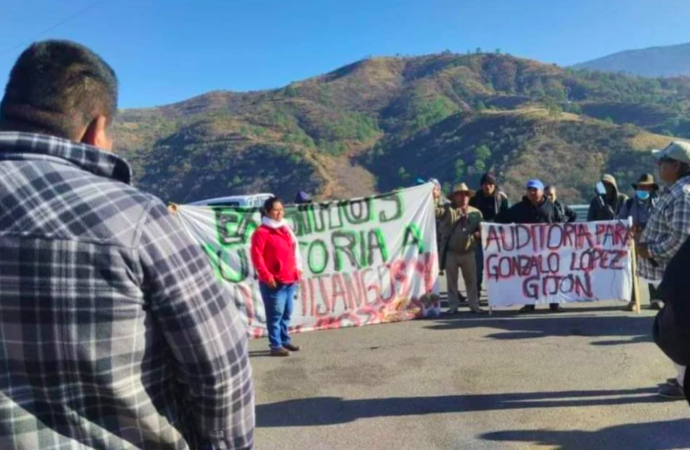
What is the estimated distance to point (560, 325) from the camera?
8.38 meters

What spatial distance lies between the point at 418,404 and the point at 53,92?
4575mm

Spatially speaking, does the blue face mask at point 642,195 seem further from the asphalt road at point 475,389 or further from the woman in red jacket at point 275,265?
the woman in red jacket at point 275,265

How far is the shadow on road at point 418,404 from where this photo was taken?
5.41m

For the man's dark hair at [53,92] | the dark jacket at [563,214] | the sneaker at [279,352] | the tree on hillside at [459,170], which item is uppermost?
the tree on hillside at [459,170]

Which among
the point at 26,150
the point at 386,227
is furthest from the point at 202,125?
the point at 26,150

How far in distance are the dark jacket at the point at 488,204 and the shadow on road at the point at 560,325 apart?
1.63 metres

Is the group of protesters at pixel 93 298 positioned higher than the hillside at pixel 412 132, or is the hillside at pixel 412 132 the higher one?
the hillside at pixel 412 132

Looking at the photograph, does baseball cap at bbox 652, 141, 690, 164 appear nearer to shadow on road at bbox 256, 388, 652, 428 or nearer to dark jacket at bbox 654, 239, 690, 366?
shadow on road at bbox 256, 388, 652, 428

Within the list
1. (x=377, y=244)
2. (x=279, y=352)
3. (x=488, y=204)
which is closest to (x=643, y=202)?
(x=488, y=204)

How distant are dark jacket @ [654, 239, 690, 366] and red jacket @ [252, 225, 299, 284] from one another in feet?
18.0

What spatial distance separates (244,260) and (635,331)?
4831 mm

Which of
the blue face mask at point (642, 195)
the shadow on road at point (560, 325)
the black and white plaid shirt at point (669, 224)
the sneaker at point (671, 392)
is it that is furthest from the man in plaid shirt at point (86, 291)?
the blue face mask at point (642, 195)

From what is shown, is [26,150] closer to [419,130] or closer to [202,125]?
[419,130]

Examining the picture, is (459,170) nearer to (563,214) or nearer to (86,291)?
(563,214)
